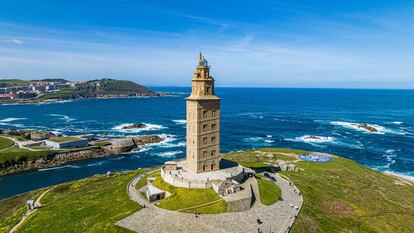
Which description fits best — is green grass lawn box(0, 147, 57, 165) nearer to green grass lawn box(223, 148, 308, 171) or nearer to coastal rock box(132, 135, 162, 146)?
coastal rock box(132, 135, 162, 146)

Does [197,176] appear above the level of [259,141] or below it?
above

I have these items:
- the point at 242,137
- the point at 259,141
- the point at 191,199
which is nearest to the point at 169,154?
the point at 242,137

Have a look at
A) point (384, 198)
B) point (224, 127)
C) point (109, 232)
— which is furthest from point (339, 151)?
point (109, 232)

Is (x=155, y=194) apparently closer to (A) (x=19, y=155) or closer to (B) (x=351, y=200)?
(B) (x=351, y=200)

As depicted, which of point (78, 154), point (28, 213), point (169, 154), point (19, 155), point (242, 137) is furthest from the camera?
point (242, 137)

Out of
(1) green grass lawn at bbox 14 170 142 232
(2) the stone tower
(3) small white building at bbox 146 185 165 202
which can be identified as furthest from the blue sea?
(2) the stone tower

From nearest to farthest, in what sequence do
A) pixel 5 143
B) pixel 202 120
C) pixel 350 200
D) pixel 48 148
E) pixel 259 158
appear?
pixel 202 120 < pixel 350 200 < pixel 259 158 < pixel 48 148 < pixel 5 143
